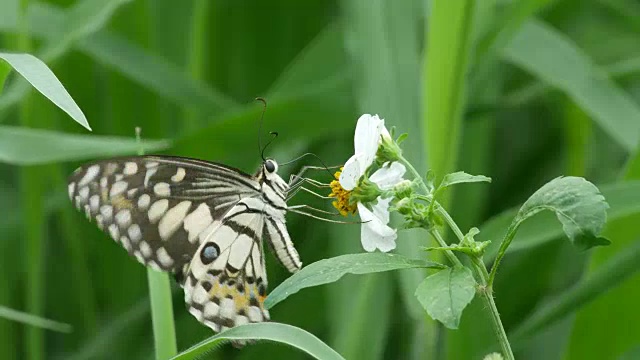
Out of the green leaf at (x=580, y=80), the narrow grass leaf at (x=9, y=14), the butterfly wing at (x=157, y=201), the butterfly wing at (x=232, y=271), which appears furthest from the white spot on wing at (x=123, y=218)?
the green leaf at (x=580, y=80)

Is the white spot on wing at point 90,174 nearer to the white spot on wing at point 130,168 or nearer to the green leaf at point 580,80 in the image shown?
the white spot on wing at point 130,168

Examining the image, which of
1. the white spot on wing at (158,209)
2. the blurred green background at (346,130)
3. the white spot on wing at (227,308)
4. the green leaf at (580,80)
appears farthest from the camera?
the green leaf at (580,80)

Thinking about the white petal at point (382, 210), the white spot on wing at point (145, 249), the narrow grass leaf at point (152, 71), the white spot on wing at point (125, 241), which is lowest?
the white petal at point (382, 210)

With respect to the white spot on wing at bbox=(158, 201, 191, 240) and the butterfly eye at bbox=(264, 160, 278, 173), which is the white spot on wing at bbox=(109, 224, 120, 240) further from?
the butterfly eye at bbox=(264, 160, 278, 173)

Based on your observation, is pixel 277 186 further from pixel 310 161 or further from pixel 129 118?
pixel 129 118

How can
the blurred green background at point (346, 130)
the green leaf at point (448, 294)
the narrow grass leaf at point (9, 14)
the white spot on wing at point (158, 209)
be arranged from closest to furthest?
the green leaf at point (448, 294), the white spot on wing at point (158, 209), the blurred green background at point (346, 130), the narrow grass leaf at point (9, 14)

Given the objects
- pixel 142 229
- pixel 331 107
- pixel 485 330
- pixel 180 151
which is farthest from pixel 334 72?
pixel 142 229
